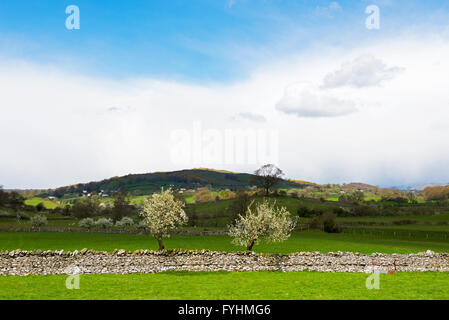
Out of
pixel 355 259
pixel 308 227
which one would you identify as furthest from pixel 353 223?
pixel 355 259

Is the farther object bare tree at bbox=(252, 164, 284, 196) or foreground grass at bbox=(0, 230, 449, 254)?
bare tree at bbox=(252, 164, 284, 196)

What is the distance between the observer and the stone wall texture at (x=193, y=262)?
32.8 meters

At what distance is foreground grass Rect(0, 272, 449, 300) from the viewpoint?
22.5m

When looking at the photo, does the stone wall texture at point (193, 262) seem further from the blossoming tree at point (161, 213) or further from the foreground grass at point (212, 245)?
the foreground grass at point (212, 245)

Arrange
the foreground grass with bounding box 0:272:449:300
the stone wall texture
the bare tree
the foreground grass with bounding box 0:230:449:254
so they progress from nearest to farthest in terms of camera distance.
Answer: the foreground grass with bounding box 0:272:449:300 → the stone wall texture → the foreground grass with bounding box 0:230:449:254 → the bare tree

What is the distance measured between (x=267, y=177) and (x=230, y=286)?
116 meters

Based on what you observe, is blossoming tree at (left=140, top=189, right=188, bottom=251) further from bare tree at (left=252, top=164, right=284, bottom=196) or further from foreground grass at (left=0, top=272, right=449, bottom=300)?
bare tree at (left=252, top=164, right=284, bottom=196)

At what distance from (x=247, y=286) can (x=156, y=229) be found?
778 inches

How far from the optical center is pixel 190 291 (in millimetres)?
23781

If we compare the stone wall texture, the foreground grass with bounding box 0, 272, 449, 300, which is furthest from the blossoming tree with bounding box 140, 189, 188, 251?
the foreground grass with bounding box 0, 272, 449, 300

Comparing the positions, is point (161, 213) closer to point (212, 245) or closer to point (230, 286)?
point (212, 245)

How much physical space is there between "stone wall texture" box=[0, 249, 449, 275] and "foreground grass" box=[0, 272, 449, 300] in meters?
2.30
